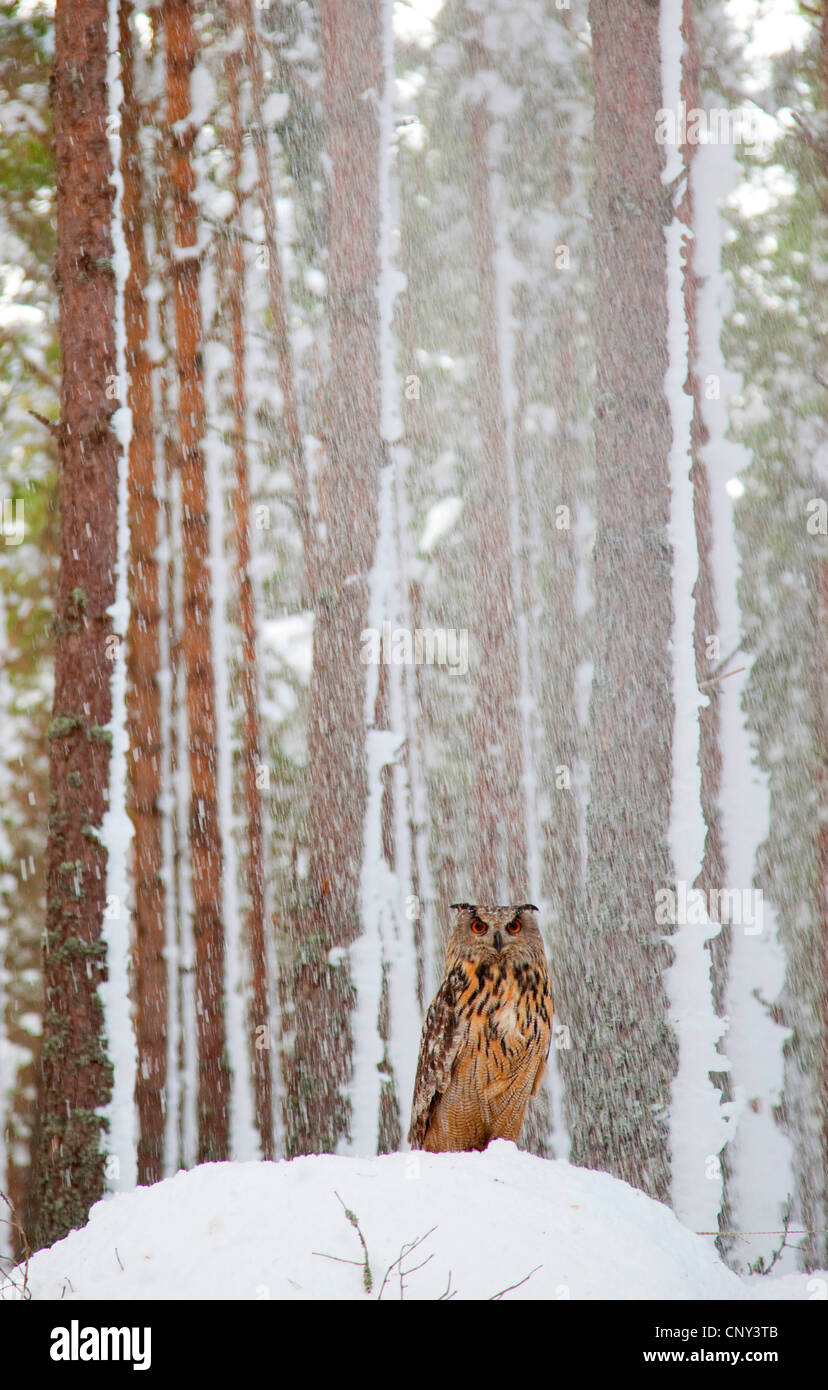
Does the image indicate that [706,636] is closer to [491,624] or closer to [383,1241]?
[491,624]

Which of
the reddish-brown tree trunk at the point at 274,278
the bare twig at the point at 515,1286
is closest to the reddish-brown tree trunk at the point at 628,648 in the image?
the bare twig at the point at 515,1286

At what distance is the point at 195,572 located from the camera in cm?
655

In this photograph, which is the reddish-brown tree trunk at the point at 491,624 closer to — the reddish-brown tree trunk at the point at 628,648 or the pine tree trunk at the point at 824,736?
the pine tree trunk at the point at 824,736

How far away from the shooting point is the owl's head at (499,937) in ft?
11.5

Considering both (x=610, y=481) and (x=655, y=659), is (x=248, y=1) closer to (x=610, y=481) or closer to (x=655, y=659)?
(x=610, y=481)

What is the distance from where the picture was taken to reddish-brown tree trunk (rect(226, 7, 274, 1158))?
22.3 ft

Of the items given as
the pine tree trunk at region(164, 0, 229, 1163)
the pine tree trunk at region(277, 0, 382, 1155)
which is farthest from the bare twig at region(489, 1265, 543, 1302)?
the pine tree trunk at region(164, 0, 229, 1163)

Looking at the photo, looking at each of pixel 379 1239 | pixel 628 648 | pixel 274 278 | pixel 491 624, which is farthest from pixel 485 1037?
pixel 274 278

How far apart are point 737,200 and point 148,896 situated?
670 centimetres

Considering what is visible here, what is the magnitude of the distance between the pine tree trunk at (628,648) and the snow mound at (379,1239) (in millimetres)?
1735

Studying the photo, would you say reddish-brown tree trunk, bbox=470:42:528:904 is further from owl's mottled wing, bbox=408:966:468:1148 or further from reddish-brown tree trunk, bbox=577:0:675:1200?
owl's mottled wing, bbox=408:966:468:1148

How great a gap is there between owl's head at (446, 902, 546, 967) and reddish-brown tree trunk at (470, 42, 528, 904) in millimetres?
3411

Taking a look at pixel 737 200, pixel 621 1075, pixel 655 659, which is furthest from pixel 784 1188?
pixel 737 200

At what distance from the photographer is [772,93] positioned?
7.53 m
